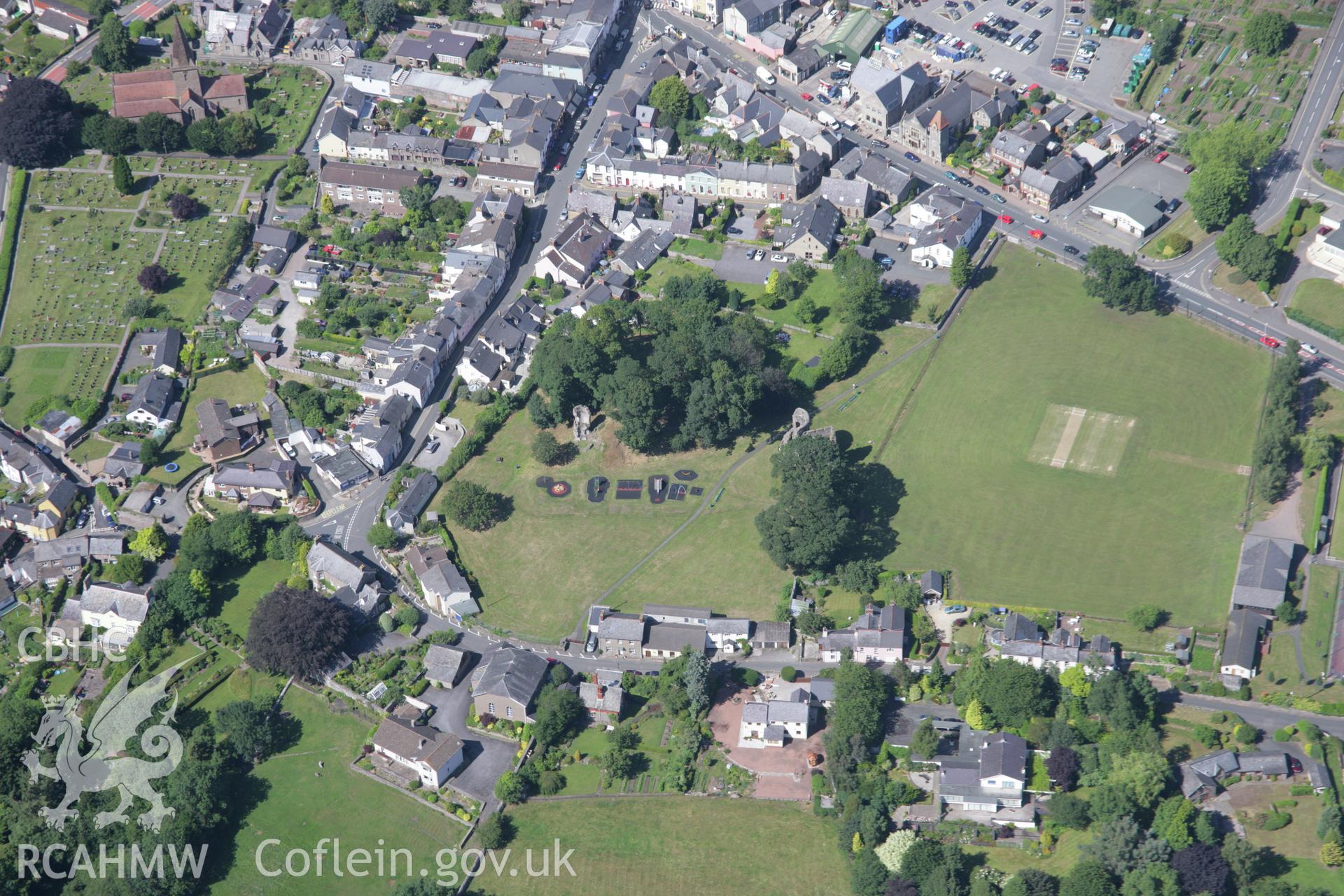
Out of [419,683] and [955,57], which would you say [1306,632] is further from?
[955,57]

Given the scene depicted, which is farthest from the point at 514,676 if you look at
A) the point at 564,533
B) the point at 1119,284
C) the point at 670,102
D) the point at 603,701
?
the point at 670,102

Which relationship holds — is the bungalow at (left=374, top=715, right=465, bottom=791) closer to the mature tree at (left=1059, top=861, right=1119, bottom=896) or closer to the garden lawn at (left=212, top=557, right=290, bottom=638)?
the garden lawn at (left=212, top=557, right=290, bottom=638)

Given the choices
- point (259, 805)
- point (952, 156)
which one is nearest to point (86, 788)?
point (259, 805)

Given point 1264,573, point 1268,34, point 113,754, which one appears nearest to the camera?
point 113,754

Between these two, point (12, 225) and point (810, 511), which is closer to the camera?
point (810, 511)

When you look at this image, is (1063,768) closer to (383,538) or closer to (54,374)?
(383,538)

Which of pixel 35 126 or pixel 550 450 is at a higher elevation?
pixel 550 450

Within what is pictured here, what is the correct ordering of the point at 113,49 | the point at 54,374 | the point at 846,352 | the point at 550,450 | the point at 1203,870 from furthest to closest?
the point at 113,49 → the point at 54,374 → the point at 846,352 → the point at 550,450 → the point at 1203,870

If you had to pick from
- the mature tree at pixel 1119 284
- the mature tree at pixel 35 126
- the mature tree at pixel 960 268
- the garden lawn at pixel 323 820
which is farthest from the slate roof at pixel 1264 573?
the mature tree at pixel 35 126

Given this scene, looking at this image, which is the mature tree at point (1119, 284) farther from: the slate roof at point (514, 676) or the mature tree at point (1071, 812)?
the slate roof at point (514, 676)
